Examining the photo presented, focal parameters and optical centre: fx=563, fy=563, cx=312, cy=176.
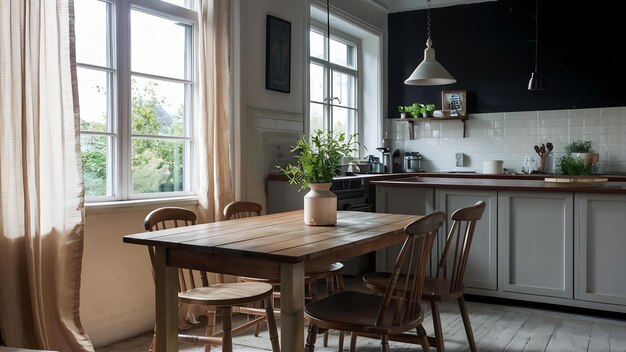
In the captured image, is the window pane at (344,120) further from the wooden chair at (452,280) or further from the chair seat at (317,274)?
the wooden chair at (452,280)

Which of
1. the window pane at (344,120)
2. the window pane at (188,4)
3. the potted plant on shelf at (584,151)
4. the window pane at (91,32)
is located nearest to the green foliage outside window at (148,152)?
the window pane at (91,32)

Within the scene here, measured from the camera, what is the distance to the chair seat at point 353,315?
2285 millimetres

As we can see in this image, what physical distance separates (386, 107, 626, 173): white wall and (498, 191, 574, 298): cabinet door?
2.78 m

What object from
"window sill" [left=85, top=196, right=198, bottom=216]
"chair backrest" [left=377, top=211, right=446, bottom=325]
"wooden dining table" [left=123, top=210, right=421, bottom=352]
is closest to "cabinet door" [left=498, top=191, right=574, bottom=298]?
"wooden dining table" [left=123, top=210, right=421, bottom=352]

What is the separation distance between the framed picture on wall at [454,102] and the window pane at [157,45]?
12.8 feet

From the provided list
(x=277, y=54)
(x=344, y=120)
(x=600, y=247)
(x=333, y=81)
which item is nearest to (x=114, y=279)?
(x=277, y=54)

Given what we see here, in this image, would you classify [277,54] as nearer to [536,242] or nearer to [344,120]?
[344,120]

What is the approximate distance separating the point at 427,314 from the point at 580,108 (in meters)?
3.79

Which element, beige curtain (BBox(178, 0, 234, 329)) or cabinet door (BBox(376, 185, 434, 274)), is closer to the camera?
beige curtain (BBox(178, 0, 234, 329))

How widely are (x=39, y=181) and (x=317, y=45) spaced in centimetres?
402

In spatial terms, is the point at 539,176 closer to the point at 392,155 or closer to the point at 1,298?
the point at 392,155

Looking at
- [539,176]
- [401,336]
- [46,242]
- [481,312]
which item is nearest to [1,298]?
[46,242]

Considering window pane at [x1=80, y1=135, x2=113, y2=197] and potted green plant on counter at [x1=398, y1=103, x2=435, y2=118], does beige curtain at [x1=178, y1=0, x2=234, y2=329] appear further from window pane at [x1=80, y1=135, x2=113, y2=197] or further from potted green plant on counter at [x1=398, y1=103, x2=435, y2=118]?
potted green plant on counter at [x1=398, y1=103, x2=435, y2=118]

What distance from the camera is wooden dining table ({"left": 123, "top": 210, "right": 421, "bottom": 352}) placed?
2.06 m
